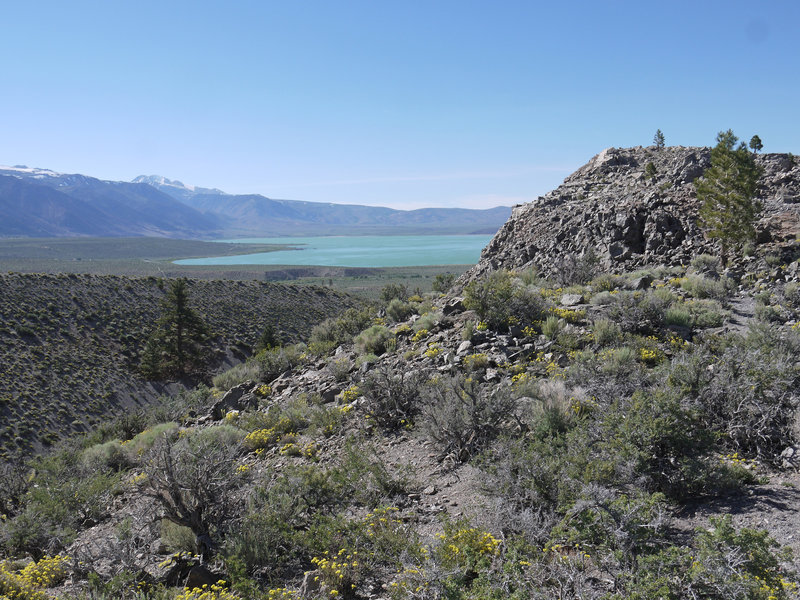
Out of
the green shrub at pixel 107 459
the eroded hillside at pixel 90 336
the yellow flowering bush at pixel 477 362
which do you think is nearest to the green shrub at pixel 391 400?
the yellow flowering bush at pixel 477 362

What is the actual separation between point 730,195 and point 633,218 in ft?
13.5

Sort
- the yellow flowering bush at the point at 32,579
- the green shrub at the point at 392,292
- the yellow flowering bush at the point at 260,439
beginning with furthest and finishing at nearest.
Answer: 1. the green shrub at the point at 392,292
2. the yellow flowering bush at the point at 260,439
3. the yellow flowering bush at the point at 32,579

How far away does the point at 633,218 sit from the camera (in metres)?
19.2

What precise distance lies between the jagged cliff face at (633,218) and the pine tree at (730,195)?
0.88m

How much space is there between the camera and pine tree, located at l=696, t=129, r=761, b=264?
587 inches

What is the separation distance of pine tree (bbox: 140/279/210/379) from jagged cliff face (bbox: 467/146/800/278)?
19.5 metres

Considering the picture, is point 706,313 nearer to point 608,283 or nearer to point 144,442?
point 608,283

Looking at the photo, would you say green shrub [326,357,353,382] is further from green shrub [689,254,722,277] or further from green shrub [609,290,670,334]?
green shrub [689,254,722,277]

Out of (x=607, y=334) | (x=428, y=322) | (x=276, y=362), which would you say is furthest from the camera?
(x=276, y=362)

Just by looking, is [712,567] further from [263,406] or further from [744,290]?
[744,290]

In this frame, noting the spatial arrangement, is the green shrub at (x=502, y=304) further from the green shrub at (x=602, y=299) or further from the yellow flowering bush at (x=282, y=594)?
the yellow flowering bush at (x=282, y=594)

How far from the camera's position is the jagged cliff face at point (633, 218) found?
17.2 meters

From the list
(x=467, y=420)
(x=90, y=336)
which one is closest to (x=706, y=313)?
(x=467, y=420)

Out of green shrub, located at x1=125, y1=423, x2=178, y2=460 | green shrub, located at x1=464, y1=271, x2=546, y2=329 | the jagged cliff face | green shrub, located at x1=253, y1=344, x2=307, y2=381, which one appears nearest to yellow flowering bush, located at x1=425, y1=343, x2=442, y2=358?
green shrub, located at x1=464, y1=271, x2=546, y2=329
